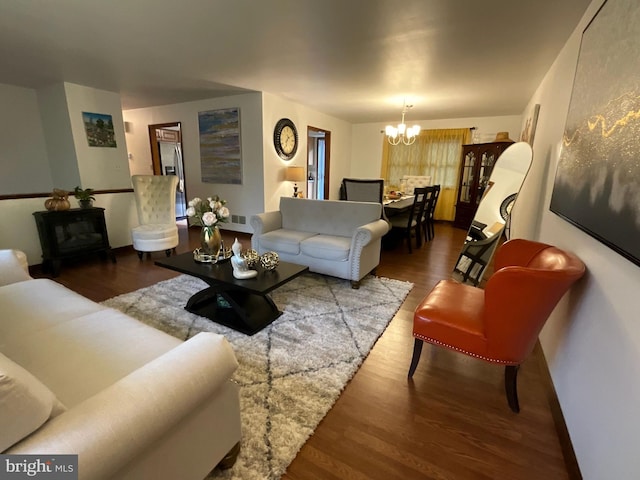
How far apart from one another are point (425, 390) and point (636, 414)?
3.06ft

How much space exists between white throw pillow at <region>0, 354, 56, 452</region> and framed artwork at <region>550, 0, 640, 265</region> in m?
1.72

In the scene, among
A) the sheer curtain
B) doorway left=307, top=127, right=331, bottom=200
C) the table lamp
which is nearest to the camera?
the table lamp

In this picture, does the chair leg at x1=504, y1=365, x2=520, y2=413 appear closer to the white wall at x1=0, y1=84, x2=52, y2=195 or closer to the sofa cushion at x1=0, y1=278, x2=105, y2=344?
the sofa cushion at x1=0, y1=278, x2=105, y2=344

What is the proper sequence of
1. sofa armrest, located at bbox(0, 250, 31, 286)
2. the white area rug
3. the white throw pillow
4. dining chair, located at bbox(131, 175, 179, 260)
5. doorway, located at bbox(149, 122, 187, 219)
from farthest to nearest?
doorway, located at bbox(149, 122, 187, 219)
dining chair, located at bbox(131, 175, 179, 260)
sofa armrest, located at bbox(0, 250, 31, 286)
the white area rug
the white throw pillow

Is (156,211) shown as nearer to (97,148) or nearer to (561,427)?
(97,148)

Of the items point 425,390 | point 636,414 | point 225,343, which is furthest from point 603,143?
point 225,343

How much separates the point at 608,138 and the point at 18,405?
6.96 feet

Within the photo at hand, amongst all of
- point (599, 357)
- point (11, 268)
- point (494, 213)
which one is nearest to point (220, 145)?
point (11, 268)

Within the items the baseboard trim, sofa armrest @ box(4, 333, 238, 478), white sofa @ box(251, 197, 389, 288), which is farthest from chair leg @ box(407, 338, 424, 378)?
white sofa @ box(251, 197, 389, 288)

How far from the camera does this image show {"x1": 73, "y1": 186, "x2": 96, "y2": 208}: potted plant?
3.51 metres

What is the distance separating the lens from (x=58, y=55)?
10.1 feet

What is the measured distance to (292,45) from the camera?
278 centimetres

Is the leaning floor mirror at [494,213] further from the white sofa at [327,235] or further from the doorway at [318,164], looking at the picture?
the doorway at [318,164]

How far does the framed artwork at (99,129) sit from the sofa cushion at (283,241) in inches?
125
